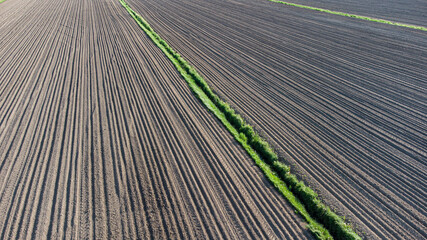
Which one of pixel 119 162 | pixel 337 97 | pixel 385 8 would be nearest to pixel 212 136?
pixel 119 162

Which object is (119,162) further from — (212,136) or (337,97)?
(337,97)

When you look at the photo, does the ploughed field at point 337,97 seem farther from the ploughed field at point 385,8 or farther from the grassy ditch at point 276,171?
the ploughed field at point 385,8

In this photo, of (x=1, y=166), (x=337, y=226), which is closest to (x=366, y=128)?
(x=337, y=226)

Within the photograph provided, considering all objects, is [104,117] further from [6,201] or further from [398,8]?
[398,8]

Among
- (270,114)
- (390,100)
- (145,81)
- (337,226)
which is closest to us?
(337,226)

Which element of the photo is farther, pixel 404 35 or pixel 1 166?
pixel 404 35

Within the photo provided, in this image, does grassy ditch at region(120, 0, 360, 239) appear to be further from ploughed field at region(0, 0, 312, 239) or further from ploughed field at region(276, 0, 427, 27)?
ploughed field at region(276, 0, 427, 27)
